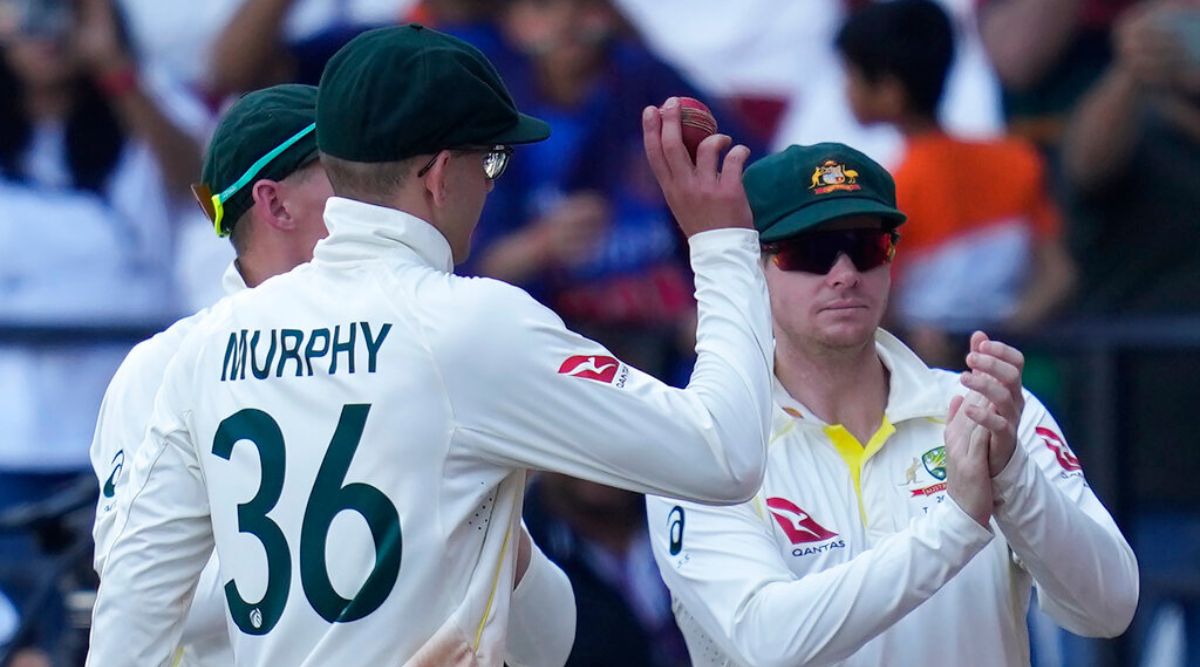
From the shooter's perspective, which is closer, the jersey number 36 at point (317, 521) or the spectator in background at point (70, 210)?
the jersey number 36 at point (317, 521)

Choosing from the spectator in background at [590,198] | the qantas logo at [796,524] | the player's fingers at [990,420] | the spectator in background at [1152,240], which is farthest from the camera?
the spectator in background at [590,198]

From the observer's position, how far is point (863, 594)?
287 cm

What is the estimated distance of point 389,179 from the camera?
103 inches

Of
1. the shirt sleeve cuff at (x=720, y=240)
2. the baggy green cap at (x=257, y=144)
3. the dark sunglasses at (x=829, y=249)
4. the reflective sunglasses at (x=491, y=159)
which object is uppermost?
the baggy green cap at (x=257, y=144)

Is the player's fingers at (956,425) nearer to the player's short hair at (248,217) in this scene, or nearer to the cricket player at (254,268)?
the cricket player at (254,268)

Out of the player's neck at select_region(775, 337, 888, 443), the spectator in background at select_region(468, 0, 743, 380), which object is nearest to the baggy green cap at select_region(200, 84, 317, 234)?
the player's neck at select_region(775, 337, 888, 443)

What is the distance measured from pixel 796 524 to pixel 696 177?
77cm

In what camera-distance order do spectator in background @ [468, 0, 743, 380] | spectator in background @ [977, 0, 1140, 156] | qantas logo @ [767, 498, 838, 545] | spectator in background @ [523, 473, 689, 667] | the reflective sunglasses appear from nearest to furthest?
1. the reflective sunglasses
2. qantas logo @ [767, 498, 838, 545]
3. spectator in background @ [523, 473, 689, 667]
4. spectator in background @ [468, 0, 743, 380]
5. spectator in background @ [977, 0, 1140, 156]

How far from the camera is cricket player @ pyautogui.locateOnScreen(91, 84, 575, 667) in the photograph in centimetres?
301

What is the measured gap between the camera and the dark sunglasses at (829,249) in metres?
3.29

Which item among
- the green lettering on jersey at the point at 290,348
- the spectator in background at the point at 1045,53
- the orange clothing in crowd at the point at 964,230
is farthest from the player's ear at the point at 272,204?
the spectator in background at the point at 1045,53

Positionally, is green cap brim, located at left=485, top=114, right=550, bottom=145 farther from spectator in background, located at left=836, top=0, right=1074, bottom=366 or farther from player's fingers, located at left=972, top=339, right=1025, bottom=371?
spectator in background, located at left=836, top=0, right=1074, bottom=366

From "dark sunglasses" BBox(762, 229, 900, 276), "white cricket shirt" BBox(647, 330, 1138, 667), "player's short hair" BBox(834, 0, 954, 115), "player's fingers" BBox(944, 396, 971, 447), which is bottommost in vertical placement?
"white cricket shirt" BBox(647, 330, 1138, 667)

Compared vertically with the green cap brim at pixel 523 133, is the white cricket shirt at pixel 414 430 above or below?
below
